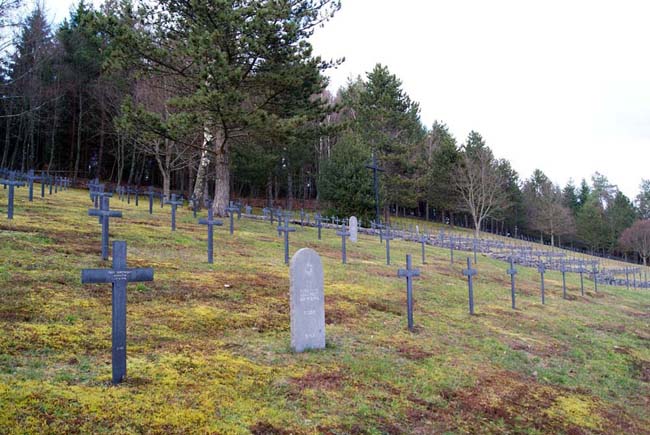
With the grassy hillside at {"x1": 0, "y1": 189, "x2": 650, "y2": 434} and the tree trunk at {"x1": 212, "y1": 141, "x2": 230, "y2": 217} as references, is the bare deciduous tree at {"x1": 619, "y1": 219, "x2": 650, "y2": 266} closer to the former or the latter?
the grassy hillside at {"x1": 0, "y1": 189, "x2": 650, "y2": 434}

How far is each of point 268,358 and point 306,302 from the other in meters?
1.07

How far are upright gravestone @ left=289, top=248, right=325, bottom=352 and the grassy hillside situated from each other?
216 millimetres

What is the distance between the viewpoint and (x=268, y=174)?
41812 millimetres

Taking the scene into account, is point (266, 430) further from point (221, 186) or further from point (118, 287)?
point (221, 186)

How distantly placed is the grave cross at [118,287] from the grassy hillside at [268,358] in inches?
8.2

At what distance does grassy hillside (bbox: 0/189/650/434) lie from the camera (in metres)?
4.32

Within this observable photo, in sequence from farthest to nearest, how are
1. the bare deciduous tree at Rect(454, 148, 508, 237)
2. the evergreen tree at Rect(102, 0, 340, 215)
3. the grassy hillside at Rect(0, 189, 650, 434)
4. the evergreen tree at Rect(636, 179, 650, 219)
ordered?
the evergreen tree at Rect(636, 179, 650, 219) < the bare deciduous tree at Rect(454, 148, 508, 237) < the evergreen tree at Rect(102, 0, 340, 215) < the grassy hillside at Rect(0, 189, 650, 434)

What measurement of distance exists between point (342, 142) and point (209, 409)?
110ft

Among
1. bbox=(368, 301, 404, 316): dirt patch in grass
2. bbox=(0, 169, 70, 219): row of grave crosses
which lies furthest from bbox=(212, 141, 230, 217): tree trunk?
bbox=(368, 301, 404, 316): dirt patch in grass

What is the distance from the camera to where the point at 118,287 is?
4871 mm

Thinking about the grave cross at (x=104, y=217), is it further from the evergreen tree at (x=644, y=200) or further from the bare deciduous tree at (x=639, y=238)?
the evergreen tree at (x=644, y=200)

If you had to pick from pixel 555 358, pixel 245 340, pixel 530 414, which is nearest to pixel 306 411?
pixel 245 340

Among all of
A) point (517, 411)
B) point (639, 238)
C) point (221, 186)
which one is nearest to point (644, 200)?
point (639, 238)

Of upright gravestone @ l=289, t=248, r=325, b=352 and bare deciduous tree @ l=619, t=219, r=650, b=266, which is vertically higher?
upright gravestone @ l=289, t=248, r=325, b=352
